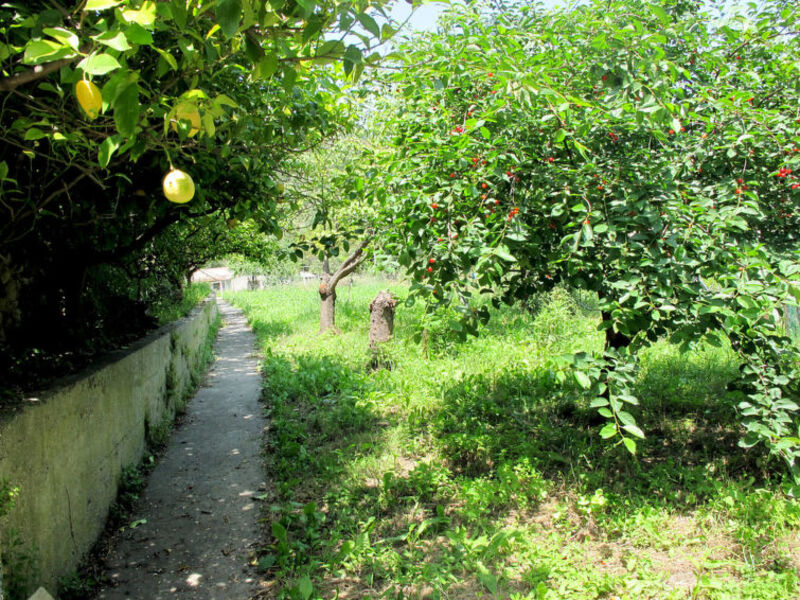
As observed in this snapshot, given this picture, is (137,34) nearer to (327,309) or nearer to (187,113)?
(187,113)

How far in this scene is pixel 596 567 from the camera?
308cm

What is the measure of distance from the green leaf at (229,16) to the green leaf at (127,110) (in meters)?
0.26

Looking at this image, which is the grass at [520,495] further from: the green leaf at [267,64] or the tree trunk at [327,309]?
the tree trunk at [327,309]

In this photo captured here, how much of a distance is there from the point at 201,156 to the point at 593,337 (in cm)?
634

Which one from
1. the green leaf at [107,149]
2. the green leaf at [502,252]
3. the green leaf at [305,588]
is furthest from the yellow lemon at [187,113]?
the green leaf at [305,588]

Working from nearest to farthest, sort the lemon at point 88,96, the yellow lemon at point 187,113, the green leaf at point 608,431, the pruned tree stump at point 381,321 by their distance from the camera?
the lemon at point 88,96 < the yellow lemon at point 187,113 < the green leaf at point 608,431 < the pruned tree stump at point 381,321

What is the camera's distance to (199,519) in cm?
402

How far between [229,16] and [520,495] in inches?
140

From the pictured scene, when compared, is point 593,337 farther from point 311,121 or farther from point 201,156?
point 201,156

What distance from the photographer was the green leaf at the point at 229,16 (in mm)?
1231

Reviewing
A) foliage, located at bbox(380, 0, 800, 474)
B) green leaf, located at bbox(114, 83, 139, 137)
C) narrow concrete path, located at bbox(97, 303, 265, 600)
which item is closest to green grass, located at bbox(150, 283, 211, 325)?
narrow concrete path, located at bbox(97, 303, 265, 600)

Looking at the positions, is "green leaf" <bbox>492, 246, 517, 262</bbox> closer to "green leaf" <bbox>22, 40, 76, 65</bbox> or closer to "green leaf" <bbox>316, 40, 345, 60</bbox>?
"green leaf" <bbox>316, 40, 345, 60</bbox>

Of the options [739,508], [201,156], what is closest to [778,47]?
[739,508]

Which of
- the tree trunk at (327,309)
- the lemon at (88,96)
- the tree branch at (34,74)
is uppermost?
the tree branch at (34,74)
